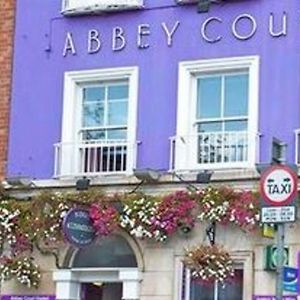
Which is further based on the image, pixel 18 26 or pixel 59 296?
pixel 18 26

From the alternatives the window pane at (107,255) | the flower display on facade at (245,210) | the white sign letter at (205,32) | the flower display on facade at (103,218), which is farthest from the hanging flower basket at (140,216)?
the white sign letter at (205,32)

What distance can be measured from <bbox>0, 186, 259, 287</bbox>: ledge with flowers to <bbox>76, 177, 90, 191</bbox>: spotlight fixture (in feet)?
0.44

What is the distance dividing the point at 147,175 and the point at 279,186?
5538 mm

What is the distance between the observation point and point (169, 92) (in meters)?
18.7

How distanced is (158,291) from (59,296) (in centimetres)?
173

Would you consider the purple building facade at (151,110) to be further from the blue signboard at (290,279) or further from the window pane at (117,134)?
the blue signboard at (290,279)

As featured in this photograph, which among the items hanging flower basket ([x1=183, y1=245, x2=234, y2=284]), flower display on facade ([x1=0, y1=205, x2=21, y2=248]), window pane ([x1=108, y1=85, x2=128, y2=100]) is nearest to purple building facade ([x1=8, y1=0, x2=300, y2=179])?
window pane ([x1=108, y1=85, x2=128, y2=100])

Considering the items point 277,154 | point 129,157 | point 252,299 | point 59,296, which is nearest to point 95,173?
point 129,157

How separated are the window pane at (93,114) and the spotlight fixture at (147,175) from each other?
156 centimetres

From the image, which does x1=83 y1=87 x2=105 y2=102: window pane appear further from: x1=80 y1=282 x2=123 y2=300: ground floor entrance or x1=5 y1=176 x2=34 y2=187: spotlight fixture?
x1=80 y1=282 x2=123 y2=300: ground floor entrance

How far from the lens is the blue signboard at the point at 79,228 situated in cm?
1770

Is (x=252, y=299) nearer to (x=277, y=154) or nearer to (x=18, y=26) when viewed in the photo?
(x=277, y=154)

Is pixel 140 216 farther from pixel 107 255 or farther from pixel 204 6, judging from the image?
pixel 204 6

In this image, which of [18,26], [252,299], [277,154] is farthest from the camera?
[18,26]
